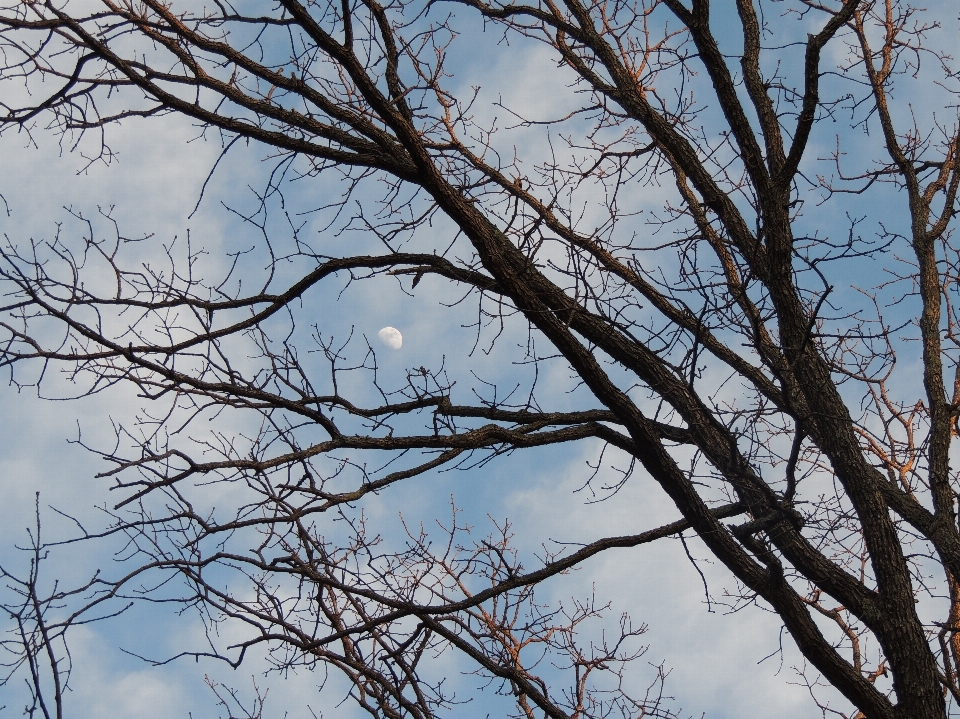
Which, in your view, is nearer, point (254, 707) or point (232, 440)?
point (232, 440)

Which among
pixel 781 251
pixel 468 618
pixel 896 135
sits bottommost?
pixel 468 618

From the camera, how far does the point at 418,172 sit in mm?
5121

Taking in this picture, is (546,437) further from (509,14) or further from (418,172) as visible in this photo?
(509,14)

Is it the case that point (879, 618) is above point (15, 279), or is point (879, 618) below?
below

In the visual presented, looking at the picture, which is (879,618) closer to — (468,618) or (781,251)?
(781,251)

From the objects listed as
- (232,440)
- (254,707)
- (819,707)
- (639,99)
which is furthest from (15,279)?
(819,707)

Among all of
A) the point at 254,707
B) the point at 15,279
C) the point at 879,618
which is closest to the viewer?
the point at 15,279

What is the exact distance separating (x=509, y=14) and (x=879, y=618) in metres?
4.94

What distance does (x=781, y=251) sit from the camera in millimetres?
5492

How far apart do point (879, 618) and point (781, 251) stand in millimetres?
2240

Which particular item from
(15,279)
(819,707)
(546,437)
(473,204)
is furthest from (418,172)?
(819,707)

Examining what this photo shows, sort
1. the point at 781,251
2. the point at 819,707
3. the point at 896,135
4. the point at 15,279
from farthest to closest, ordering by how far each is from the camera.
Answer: the point at 896,135 < the point at 819,707 < the point at 781,251 < the point at 15,279

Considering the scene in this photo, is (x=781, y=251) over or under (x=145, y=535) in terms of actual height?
over

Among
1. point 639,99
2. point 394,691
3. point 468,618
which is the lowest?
point 394,691
